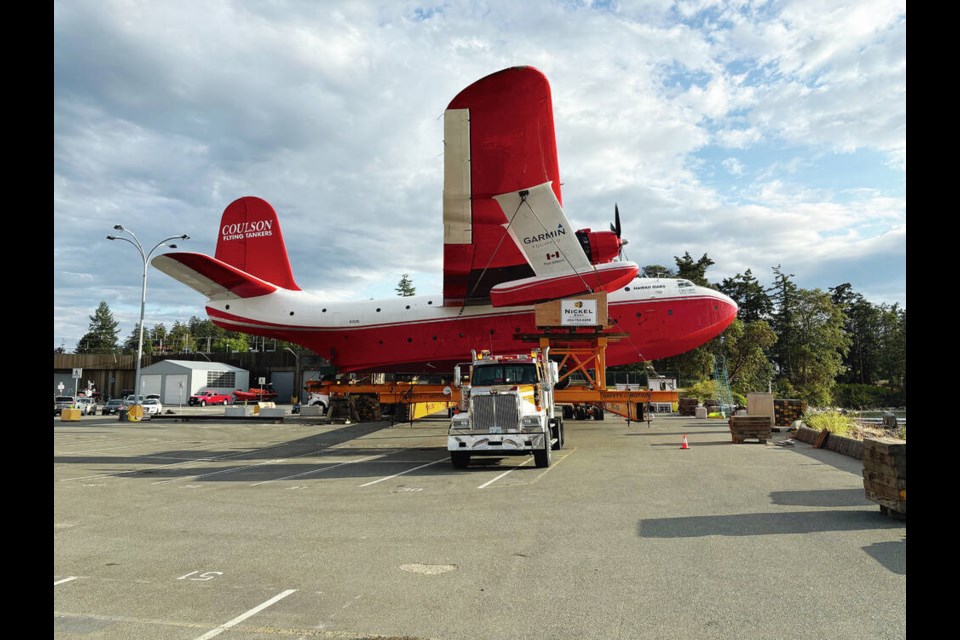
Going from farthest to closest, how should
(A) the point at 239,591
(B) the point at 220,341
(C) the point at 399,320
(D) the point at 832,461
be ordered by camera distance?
(B) the point at 220,341, (C) the point at 399,320, (D) the point at 832,461, (A) the point at 239,591

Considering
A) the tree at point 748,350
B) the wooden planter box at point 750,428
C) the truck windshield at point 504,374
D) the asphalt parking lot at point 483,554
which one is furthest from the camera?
the tree at point 748,350

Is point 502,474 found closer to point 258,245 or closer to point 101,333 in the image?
point 258,245

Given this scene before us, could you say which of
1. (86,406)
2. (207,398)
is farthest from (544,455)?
(207,398)

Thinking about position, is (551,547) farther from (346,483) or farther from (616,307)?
(616,307)

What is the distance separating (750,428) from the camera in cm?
1891

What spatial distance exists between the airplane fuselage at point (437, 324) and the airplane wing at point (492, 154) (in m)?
4.08

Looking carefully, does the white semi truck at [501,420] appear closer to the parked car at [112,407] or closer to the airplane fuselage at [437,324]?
the airplane fuselage at [437,324]

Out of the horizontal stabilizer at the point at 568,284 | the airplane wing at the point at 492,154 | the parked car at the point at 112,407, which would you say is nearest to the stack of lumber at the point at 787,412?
the horizontal stabilizer at the point at 568,284

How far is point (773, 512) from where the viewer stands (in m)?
8.39

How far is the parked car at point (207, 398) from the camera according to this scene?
59.7m

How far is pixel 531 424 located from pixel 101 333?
146 metres

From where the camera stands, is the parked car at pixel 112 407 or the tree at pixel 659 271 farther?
the tree at pixel 659 271
